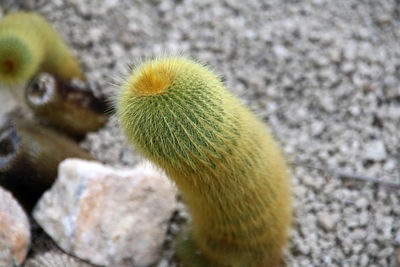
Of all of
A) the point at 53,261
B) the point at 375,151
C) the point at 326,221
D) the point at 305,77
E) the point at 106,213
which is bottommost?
the point at 53,261

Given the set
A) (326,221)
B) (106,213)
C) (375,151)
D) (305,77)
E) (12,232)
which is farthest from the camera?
(305,77)

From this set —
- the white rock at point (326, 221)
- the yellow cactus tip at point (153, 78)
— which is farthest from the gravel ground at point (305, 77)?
the yellow cactus tip at point (153, 78)

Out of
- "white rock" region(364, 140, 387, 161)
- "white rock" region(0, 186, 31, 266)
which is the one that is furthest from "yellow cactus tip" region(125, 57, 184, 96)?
"white rock" region(364, 140, 387, 161)

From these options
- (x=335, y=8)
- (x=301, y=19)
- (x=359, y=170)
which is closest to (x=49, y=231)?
(x=359, y=170)

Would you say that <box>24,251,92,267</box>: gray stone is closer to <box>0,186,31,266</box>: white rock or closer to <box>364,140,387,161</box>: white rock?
<box>0,186,31,266</box>: white rock

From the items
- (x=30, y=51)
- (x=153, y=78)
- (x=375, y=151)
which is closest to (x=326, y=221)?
(x=375, y=151)

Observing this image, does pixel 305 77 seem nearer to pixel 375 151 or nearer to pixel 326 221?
pixel 375 151
